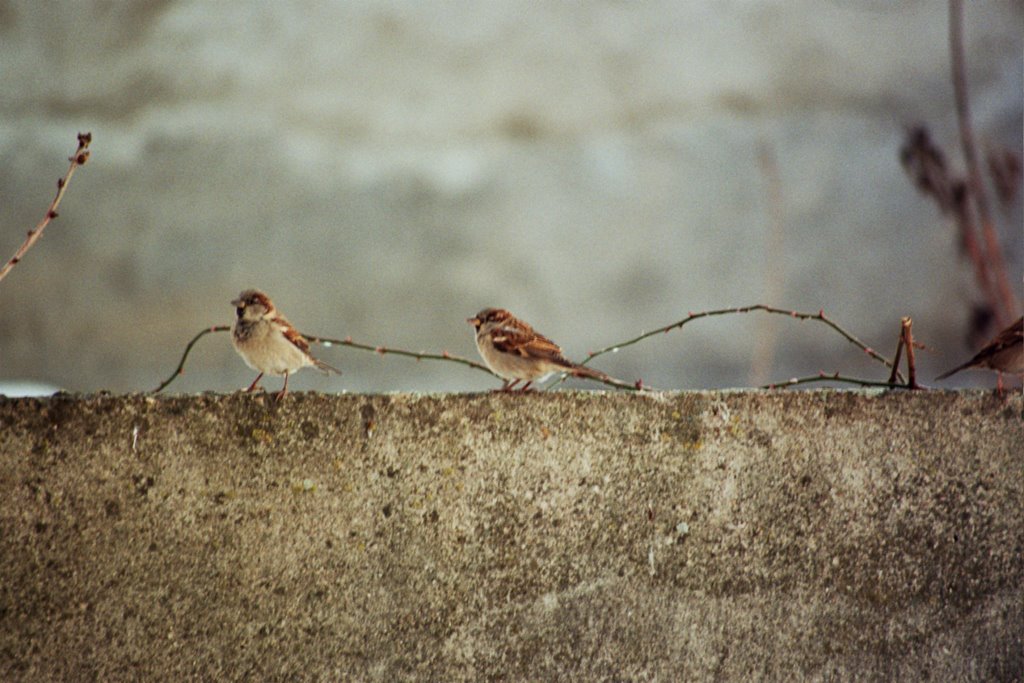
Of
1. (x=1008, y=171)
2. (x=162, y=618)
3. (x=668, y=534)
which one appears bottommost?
(x=162, y=618)

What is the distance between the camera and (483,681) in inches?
82.1

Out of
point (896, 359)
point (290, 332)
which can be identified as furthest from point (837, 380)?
point (290, 332)

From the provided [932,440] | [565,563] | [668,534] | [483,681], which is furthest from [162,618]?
[932,440]

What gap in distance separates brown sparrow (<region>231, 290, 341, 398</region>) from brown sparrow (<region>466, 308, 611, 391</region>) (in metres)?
0.51

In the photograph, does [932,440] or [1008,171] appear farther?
[1008,171]

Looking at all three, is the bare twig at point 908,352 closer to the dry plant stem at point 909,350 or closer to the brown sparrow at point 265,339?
the dry plant stem at point 909,350

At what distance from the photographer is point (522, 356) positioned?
230 cm

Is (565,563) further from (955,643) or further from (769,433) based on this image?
(955,643)

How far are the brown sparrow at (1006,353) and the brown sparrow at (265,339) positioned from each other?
195 cm

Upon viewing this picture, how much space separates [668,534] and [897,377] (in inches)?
32.2

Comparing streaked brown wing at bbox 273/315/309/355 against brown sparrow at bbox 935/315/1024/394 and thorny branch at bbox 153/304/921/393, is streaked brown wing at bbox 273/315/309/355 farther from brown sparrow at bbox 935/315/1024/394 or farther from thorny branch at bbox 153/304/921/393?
brown sparrow at bbox 935/315/1024/394

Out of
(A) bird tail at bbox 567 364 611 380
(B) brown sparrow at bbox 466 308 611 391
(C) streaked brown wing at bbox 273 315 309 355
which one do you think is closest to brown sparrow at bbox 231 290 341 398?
(C) streaked brown wing at bbox 273 315 309 355

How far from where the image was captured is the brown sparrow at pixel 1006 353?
8.24ft

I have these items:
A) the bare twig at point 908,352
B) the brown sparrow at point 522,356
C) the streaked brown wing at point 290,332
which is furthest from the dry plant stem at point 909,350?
the streaked brown wing at point 290,332
